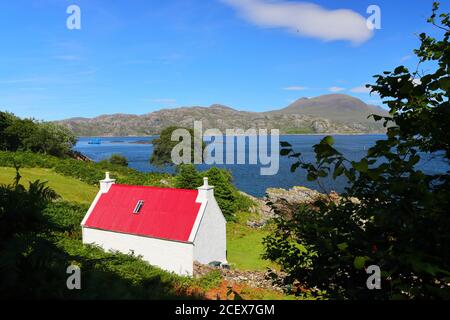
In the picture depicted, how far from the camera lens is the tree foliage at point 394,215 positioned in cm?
304

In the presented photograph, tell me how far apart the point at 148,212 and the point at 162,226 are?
5.94 ft

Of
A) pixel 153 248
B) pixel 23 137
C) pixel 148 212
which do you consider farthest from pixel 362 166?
pixel 23 137

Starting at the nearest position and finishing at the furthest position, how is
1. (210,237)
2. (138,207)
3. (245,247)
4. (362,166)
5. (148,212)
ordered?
(362,166) < (210,237) < (148,212) < (138,207) < (245,247)

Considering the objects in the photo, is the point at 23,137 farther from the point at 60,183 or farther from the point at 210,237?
the point at 210,237

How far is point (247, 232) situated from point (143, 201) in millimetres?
13815

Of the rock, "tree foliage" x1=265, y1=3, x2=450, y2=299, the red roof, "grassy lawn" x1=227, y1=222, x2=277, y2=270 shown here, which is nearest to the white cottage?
the red roof

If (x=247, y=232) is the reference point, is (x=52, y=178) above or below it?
above

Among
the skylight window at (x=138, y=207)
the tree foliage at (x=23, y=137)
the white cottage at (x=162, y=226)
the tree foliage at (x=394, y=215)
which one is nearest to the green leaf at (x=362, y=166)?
the tree foliage at (x=394, y=215)

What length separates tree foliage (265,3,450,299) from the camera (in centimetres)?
304

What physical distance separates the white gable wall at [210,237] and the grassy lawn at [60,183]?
767 inches

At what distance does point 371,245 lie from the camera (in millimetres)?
3779

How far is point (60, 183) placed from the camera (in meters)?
40.4
